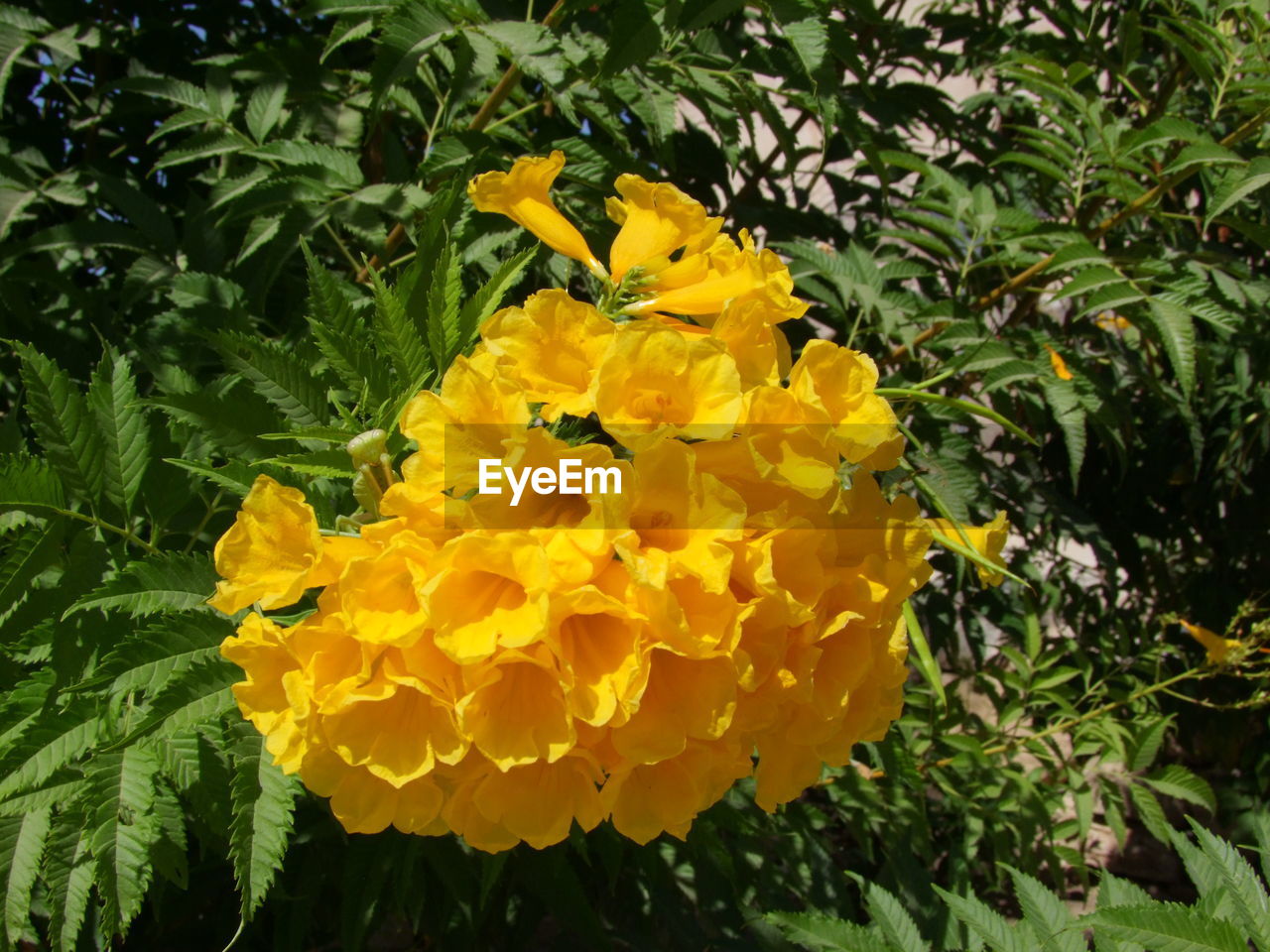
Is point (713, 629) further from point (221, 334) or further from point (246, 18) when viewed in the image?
point (246, 18)

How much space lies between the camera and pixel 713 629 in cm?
73

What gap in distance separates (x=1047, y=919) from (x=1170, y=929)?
0.31 m

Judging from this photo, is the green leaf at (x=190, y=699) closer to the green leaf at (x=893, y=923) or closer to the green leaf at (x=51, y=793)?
the green leaf at (x=51, y=793)

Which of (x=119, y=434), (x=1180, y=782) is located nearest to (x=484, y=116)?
(x=119, y=434)

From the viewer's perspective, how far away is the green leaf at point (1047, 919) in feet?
4.23

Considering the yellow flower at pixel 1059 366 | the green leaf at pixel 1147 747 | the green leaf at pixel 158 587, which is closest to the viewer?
the green leaf at pixel 158 587

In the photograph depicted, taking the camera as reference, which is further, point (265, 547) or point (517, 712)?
point (265, 547)

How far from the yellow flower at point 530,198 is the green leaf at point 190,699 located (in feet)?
1.99

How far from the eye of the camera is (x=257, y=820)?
0.96 meters

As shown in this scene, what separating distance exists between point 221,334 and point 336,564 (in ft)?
1.42

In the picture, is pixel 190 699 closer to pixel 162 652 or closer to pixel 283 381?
pixel 162 652

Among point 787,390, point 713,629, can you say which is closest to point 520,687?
point 713,629

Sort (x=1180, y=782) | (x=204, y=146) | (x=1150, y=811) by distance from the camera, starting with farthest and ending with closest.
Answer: (x=1180, y=782), (x=1150, y=811), (x=204, y=146)

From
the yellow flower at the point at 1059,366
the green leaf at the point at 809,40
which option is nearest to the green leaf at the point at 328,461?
the green leaf at the point at 809,40
